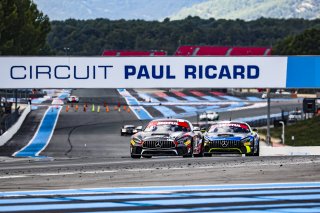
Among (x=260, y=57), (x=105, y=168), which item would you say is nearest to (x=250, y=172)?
(x=105, y=168)

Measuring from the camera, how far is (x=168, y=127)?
89.4 feet

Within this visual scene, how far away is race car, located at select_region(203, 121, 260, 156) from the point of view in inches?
1090

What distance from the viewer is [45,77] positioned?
39625 mm

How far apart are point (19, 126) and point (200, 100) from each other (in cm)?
5542

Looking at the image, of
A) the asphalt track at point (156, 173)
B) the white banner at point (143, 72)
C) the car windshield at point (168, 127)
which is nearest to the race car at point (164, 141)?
the car windshield at point (168, 127)

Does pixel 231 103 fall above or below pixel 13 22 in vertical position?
below

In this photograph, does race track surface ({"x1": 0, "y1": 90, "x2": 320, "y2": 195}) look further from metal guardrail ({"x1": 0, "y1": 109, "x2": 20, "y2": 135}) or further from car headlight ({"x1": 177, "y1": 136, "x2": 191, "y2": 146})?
metal guardrail ({"x1": 0, "y1": 109, "x2": 20, "y2": 135})

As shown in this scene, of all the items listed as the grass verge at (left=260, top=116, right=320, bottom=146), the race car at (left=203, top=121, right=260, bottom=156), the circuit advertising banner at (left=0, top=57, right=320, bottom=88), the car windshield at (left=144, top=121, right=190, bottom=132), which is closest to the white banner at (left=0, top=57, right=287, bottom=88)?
the circuit advertising banner at (left=0, top=57, right=320, bottom=88)

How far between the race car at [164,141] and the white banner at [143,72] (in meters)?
12.7

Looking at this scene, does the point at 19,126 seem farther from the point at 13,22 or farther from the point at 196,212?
the point at 196,212

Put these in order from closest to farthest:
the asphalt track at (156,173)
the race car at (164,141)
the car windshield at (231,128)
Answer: the asphalt track at (156,173) → the race car at (164,141) → the car windshield at (231,128)

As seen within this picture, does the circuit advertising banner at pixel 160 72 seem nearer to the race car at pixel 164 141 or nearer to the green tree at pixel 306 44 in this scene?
the race car at pixel 164 141

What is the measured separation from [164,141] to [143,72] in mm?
13820

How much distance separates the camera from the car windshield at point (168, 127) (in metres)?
27.1
